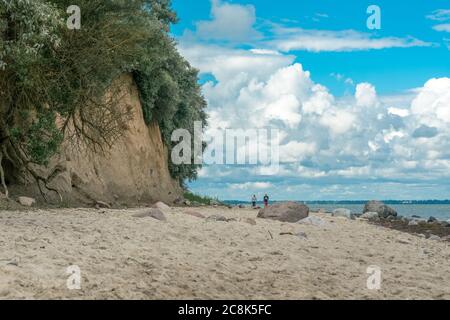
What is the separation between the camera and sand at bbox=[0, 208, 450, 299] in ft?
27.5

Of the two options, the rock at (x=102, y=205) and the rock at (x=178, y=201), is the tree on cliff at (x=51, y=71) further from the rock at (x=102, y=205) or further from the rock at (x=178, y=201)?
the rock at (x=178, y=201)

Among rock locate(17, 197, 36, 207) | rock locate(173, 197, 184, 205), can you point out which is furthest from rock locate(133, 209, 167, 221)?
rock locate(173, 197, 184, 205)

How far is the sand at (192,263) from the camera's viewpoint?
839cm

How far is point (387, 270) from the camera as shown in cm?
1126

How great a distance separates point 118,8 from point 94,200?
7.56 m

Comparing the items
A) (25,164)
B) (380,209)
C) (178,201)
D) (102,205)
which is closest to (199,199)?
(178,201)

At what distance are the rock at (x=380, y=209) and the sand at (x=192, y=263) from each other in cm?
2711

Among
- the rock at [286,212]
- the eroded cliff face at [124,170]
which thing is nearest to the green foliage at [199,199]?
the eroded cliff face at [124,170]

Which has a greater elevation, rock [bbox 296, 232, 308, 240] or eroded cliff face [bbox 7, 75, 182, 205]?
eroded cliff face [bbox 7, 75, 182, 205]

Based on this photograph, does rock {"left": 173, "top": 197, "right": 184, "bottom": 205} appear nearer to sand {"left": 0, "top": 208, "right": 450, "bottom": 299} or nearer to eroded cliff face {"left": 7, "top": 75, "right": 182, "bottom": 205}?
eroded cliff face {"left": 7, "top": 75, "right": 182, "bottom": 205}

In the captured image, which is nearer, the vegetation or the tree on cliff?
the tree on cliff

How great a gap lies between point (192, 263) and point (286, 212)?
1027 cm

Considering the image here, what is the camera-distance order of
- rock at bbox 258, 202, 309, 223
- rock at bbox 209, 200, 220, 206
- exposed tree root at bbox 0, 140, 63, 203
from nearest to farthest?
rock at bbox 258, 202, 309, 223, exposed tree root at bbox 0, 140, 63, 203, rock at bbox 209, 200, 220, 206

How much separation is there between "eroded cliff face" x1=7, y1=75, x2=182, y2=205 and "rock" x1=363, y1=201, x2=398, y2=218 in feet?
45.0
